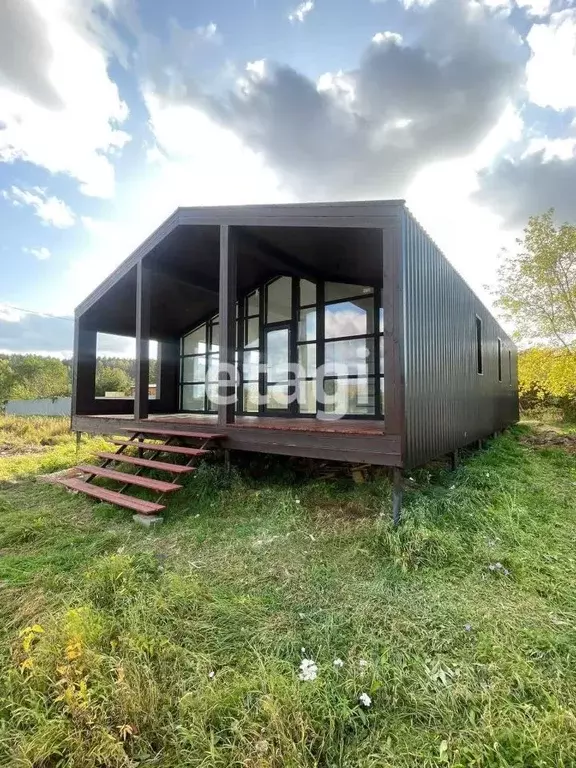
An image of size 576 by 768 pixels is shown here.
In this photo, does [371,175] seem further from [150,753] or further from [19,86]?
[150,753]

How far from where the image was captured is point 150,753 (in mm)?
1496

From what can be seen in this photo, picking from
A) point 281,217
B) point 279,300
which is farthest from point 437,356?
point 279,300

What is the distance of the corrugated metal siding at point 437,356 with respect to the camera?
3.82 m

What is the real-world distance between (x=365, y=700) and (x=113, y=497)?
3.60m

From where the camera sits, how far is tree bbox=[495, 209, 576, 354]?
9.92 m

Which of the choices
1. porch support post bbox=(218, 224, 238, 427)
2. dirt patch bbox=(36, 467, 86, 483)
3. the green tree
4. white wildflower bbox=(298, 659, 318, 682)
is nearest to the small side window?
porch support post bbox=(218, 224, 238, 427)

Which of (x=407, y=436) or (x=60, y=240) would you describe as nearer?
(x=407, y=436)

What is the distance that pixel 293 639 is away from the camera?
205 cm

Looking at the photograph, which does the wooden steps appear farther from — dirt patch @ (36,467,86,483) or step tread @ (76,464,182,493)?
dirt patch @ (36,467,86,483)

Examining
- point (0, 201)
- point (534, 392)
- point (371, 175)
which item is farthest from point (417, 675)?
point (534, 392)

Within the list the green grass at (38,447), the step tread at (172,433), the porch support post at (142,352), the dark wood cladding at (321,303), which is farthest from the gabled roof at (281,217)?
the green grass at (38,447)

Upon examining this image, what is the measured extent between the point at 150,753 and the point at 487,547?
2811 mm

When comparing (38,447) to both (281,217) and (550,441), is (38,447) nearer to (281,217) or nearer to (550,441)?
(281,217)

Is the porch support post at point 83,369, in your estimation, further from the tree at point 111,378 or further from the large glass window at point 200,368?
the tree at point 111,378
